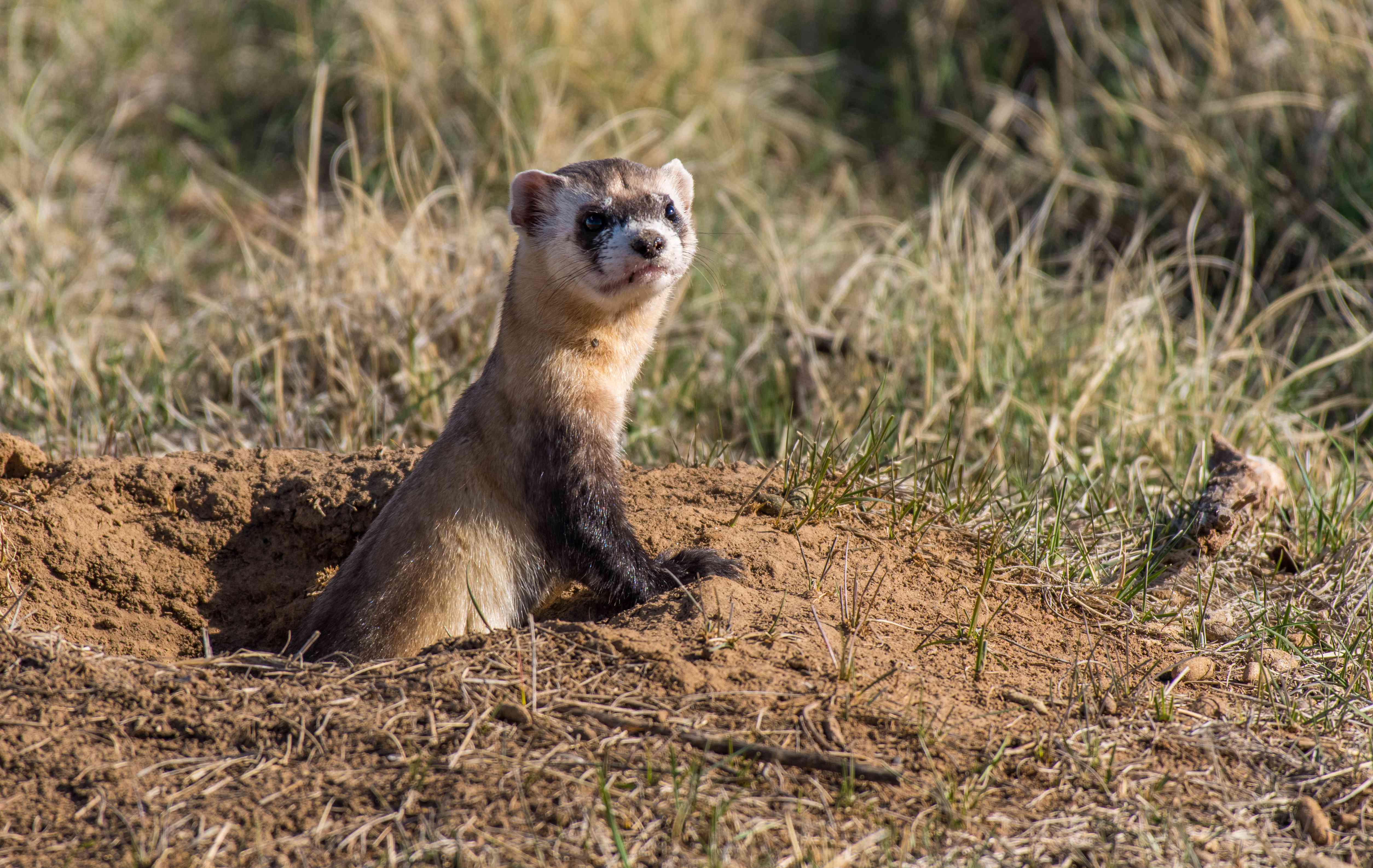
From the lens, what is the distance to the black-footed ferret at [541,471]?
3.74 m

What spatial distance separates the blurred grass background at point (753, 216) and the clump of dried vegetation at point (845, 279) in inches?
1.1

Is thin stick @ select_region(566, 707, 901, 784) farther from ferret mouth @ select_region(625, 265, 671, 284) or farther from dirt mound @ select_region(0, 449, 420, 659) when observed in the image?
dirt mound @ select_region(0, 449, 420, 659)

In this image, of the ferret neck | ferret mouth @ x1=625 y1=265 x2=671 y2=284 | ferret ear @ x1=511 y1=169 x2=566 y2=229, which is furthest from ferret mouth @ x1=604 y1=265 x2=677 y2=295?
ferret ear @ x1=511 y1=169 x2=566 y2=229

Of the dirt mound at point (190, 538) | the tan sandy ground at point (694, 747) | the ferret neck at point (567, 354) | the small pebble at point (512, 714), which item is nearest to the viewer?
the tan sandy ground at point (694, 747)

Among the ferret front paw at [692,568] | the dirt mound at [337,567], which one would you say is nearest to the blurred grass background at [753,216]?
the dirt mound at [337,567]

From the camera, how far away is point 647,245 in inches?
147

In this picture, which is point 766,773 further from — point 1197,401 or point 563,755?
point 1197,401

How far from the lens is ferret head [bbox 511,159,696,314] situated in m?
3.80

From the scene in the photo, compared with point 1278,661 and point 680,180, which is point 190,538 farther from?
point 1278,661

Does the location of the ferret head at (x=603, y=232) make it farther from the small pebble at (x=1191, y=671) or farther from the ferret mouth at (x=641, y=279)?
the small pebble at (x=1191, y=671)

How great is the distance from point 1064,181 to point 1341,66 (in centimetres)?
151

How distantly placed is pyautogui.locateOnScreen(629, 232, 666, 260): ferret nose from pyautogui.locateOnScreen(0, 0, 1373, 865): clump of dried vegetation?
0.92 m

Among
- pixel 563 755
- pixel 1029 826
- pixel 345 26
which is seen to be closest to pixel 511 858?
pixel 563 755

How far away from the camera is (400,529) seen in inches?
→ 151
